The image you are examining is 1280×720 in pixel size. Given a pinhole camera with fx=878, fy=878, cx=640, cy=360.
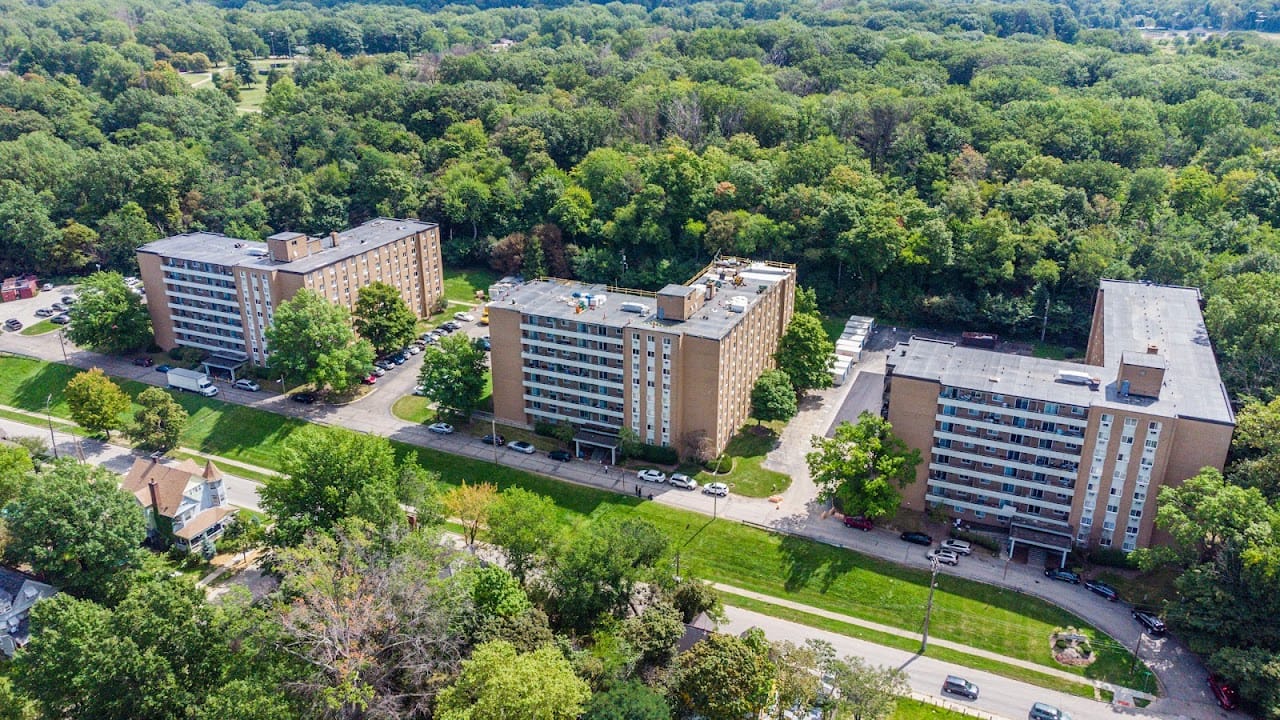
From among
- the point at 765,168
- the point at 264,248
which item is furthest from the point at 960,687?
the point at 264,248

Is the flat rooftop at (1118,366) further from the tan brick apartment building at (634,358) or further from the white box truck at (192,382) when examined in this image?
the white box truck at (192,382)

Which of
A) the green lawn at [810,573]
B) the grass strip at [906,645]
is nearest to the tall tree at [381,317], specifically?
the green lawn at [810,573]

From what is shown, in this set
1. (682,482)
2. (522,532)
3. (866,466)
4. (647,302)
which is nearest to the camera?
(522,532)

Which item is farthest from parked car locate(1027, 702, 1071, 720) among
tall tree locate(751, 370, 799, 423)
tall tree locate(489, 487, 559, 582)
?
tall tree locate(751, 370, 799, 423)

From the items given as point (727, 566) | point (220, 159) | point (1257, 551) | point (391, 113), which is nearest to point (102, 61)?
point (220, 159)

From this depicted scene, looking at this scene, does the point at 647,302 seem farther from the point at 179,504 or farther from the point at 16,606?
the point at 16,606

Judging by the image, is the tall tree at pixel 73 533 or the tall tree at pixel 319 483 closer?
the tall tree at pixel 73 533
